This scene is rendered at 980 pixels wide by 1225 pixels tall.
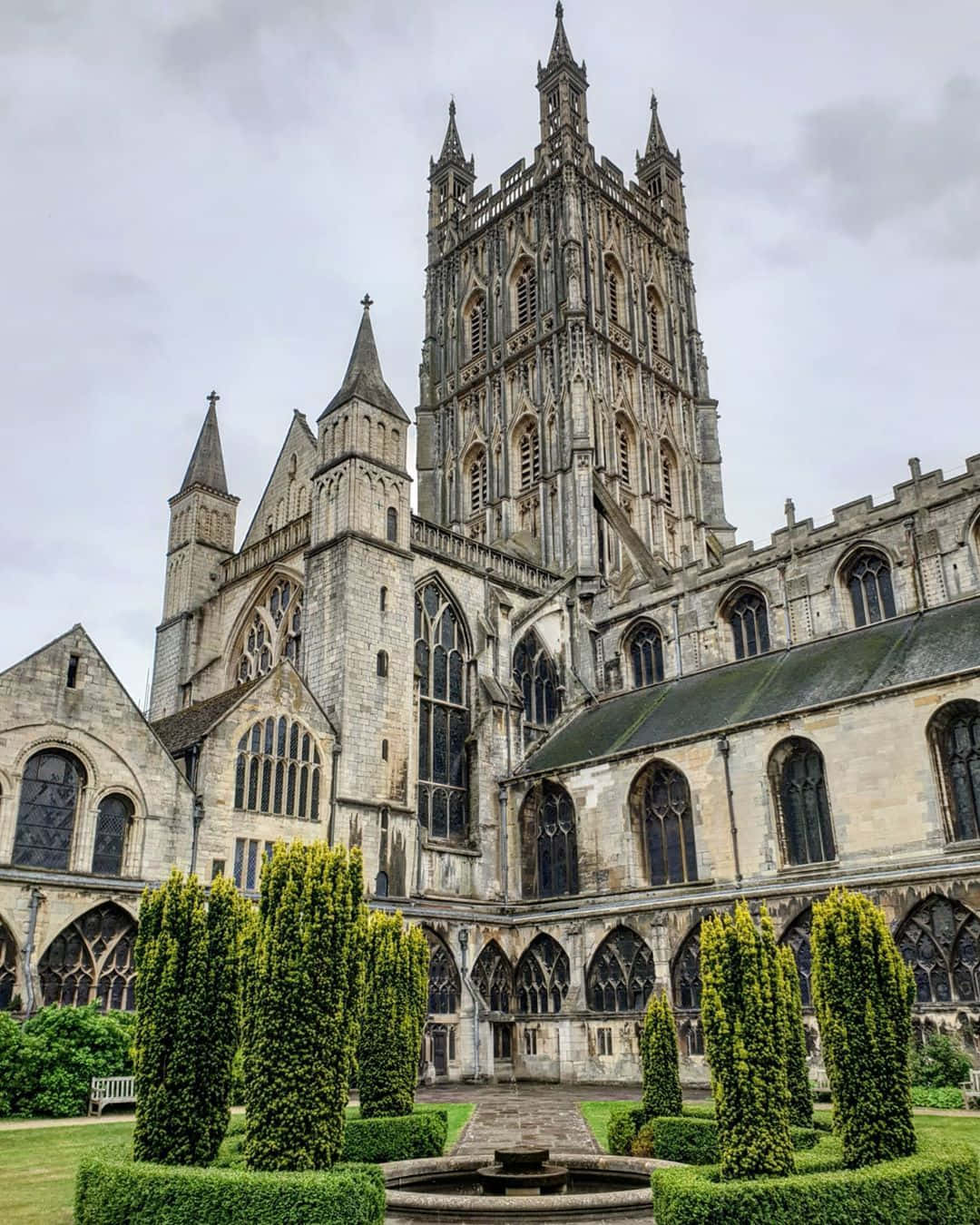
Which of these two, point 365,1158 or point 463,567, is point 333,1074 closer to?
point 365,1158

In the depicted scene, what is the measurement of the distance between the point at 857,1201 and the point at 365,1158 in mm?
7119

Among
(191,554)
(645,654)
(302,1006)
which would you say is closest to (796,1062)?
(302,1006)

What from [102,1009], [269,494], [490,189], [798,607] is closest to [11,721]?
[102,1009]

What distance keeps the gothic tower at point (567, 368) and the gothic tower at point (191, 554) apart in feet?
45.4

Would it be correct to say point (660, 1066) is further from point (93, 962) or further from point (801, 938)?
point (93, 962)

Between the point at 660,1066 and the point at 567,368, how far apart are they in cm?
3910

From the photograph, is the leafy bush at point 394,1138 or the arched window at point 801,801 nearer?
the leafy bush at point 394,1138

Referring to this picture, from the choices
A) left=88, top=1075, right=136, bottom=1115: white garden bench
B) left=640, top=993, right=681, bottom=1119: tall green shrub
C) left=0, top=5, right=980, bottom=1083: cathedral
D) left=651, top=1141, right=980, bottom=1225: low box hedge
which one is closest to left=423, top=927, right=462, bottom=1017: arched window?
left=0, top=5, right=980, bottom=1083: cathedral

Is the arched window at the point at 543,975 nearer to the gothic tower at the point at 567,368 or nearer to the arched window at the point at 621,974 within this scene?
the arched window at the point at 621,974

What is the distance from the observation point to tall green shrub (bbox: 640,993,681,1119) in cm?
1466

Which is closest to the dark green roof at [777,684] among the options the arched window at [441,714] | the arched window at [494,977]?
the arched window at [441,714]

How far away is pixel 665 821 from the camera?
31.6 metres

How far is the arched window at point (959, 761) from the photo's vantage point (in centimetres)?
2536

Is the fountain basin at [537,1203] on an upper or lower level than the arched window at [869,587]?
lower
